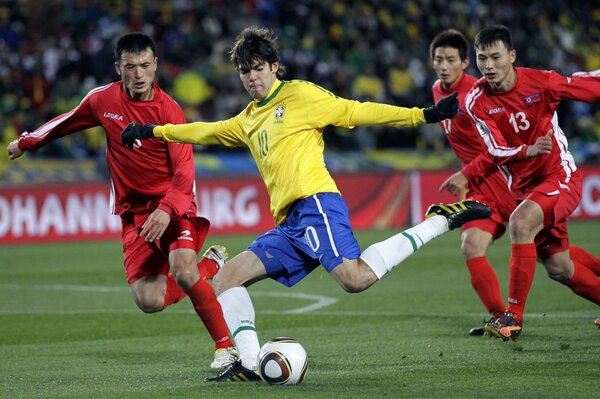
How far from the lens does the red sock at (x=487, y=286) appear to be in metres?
8.38

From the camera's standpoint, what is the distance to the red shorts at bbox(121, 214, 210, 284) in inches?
301

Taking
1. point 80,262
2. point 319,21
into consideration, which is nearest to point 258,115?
point 80,262

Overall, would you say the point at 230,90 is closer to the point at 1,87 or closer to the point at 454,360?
the point at 1,87

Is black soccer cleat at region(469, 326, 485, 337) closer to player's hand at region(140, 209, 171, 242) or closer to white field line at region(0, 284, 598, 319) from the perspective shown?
white field line at region(0, 284, 598, 319)

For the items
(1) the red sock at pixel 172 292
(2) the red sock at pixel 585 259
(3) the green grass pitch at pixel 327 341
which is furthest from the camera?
(2) the red sock at pixel 585 259

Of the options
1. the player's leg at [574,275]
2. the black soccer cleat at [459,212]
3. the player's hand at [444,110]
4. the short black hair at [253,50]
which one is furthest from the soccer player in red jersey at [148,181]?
the player's leg at [574,275]

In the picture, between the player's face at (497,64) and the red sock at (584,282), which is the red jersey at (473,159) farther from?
the red sock at (584,282)

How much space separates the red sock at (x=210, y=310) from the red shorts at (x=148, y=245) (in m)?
0.36

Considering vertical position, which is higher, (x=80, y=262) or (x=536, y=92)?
(x=536, y=92)

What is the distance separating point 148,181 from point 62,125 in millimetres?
789

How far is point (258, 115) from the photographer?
6.70 m

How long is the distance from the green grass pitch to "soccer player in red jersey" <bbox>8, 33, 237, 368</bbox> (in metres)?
0.47

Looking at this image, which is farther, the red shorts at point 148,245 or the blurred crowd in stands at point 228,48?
the blurred crowd in stands at point 228,48

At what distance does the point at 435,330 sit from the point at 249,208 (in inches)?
435
